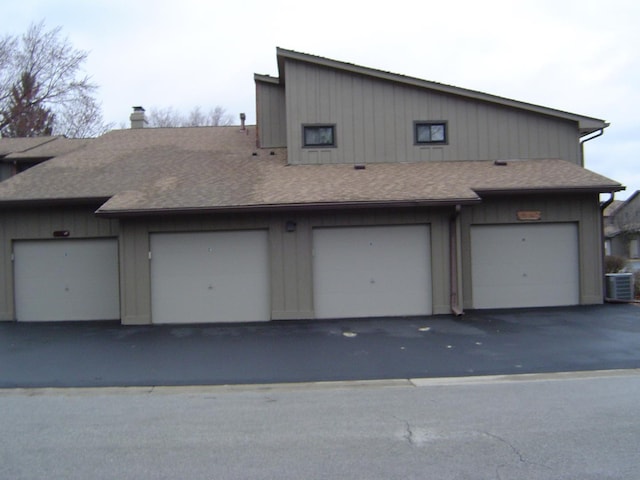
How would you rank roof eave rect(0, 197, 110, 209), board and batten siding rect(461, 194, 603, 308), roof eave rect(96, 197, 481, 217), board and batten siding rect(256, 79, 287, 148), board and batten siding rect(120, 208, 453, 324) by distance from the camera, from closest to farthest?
1. roof eave rect(96, 197, 481, 217)
2. board and batten siding rect(120, 208, 453, 324)
3. roof eave rect(0, 197, 110, 209)
4. board and batten siding rect(461, 194, 603, 308)
5. board and batten siding rect(256, 79, 287, 148)

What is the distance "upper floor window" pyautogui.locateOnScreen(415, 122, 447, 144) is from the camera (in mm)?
15516

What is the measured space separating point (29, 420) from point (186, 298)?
677 cm

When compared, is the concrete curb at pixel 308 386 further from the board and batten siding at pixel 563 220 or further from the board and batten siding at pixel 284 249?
the board and batten siding at pixel 563 220

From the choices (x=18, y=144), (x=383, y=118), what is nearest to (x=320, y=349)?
(x=383, y=118)

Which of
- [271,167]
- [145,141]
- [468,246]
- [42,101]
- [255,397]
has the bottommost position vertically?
[255,397]

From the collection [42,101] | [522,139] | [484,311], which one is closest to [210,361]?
[484,311]

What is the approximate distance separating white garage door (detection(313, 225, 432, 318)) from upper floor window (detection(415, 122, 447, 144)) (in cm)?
333

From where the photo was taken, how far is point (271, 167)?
50.3 ft

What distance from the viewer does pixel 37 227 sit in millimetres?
14328

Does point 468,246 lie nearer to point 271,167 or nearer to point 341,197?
point 341,197

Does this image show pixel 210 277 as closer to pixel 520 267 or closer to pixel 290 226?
pixel 290 226

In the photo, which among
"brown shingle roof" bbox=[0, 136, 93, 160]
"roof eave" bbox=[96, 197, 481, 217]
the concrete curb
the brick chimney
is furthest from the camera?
the brick chimney

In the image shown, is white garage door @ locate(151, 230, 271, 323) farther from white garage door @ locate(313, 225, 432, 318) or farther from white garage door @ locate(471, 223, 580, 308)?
white garage door @ locate(471, 223, 580, 308)

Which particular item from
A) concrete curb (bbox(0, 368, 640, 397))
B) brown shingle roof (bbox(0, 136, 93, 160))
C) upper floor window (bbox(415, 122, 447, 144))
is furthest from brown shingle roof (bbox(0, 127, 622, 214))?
concrete curb (bbox(0, 368, 640, 397))
